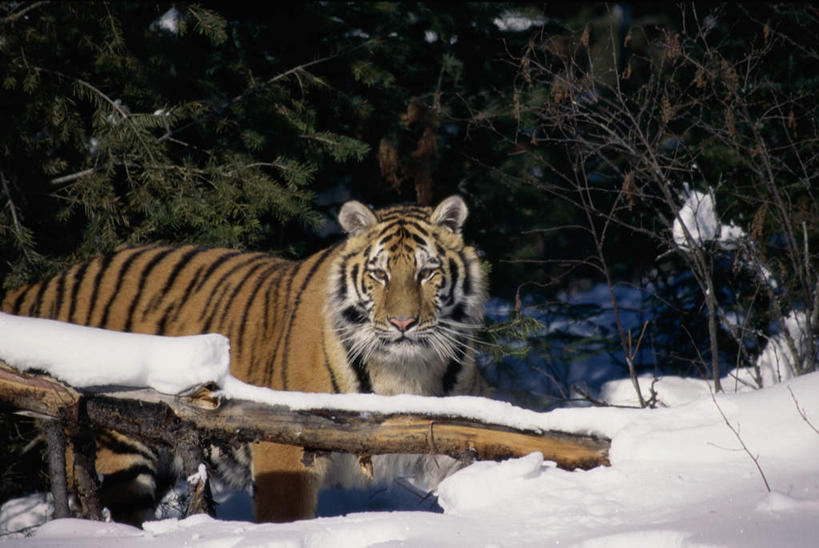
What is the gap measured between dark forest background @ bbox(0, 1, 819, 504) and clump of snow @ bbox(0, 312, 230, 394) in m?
1.69

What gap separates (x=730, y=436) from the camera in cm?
305

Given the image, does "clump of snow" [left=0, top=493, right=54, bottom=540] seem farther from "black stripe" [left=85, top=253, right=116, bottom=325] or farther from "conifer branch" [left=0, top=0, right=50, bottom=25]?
"conifer branch" [left=0, top=0, right=50, bottom=25]

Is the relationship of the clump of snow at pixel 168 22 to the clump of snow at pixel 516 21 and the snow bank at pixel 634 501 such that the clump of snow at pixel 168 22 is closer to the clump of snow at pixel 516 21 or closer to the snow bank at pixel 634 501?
the clump of snow at pixel 516 21

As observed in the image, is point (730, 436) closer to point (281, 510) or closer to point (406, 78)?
point (281, 510)

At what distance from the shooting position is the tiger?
13.2 feet

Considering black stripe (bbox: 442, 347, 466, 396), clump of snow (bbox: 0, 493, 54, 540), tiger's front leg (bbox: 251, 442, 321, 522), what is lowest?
clump of snow (bbox: 0, 493, 54, 540)

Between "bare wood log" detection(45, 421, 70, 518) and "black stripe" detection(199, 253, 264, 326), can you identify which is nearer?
"bare wood log" detection(45, 421, 70, 518)

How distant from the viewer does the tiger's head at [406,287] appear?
4.05 metres

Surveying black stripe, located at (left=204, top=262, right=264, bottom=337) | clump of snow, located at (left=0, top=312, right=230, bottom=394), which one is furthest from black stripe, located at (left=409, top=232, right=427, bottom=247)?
clump of snow, located at (left=0, top=312, right=230, bottom=394)

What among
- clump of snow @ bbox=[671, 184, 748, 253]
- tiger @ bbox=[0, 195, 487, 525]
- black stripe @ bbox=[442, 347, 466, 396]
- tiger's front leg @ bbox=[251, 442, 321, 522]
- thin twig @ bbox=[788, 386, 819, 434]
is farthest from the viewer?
clump of snow @ bbox=[671, 184, 748, 253]

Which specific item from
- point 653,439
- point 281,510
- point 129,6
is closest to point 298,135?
point 129,6

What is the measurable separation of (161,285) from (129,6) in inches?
71.5

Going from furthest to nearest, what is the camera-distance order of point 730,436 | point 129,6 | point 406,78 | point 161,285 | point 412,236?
point 406,78
point 129,6
point 161,285
point 412,236
point 730,436

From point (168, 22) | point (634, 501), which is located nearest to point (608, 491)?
point (634, 501)
